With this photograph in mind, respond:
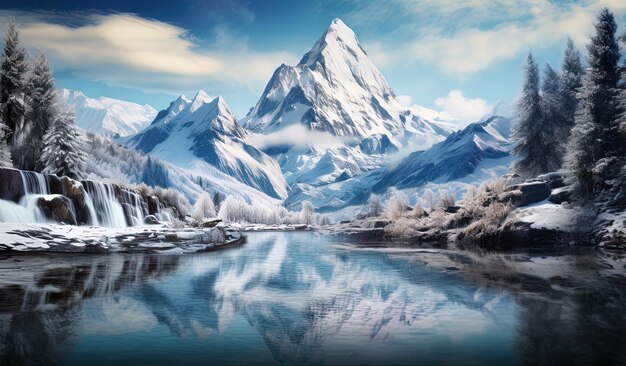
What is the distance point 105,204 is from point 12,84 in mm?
22770

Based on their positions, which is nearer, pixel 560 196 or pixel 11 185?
pixel 11 185

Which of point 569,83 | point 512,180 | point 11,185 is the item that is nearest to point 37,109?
point 11,185

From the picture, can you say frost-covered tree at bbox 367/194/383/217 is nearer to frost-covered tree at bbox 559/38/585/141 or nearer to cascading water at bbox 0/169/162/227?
frost-covered tree at bbox 559/38/585/141

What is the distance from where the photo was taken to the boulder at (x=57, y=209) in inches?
1460

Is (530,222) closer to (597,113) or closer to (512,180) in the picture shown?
(597,113)

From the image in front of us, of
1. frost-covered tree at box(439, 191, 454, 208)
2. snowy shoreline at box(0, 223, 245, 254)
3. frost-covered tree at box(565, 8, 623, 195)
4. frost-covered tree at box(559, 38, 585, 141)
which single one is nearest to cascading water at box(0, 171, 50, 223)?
snowy shoreline at box(0, 223, 245, 254)

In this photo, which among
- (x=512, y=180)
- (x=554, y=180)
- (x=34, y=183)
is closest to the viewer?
(x=34, y=183)

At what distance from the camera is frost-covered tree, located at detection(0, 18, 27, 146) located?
54844 mm

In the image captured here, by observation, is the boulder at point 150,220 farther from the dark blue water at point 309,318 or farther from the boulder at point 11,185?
the dark blue water at point 309,318

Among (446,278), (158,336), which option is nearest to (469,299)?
(446,278)

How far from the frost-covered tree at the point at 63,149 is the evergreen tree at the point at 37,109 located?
346cm

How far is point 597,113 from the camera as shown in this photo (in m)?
43.8

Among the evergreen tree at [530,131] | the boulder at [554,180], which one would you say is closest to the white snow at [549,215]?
the boulder at [554,180]

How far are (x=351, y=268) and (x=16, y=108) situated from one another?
49.0 m
